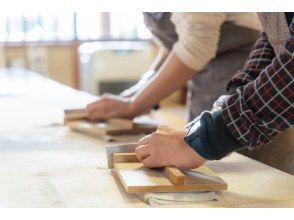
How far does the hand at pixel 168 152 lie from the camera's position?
2.99 ft

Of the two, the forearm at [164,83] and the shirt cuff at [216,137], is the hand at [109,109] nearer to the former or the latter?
the forearm at [164,83]

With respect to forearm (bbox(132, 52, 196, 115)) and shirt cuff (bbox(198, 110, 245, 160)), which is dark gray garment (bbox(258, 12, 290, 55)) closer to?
shirt cuff (bbox(198, 110, 245, 160))

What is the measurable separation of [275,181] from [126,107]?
0.67 m

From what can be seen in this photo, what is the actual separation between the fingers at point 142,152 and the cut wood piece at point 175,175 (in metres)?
0.06

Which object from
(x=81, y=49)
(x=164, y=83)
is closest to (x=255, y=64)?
(x=164, y=83)

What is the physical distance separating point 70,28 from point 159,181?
4.67 metres

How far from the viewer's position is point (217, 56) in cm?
166

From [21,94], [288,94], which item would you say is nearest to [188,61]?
[288,94]

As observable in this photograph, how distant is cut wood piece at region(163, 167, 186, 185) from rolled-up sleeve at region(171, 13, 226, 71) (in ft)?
1.99

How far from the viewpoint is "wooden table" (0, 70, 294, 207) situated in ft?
2.68

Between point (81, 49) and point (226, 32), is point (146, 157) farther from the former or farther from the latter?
point (81, 49)

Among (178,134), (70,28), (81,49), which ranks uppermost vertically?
(70,28)

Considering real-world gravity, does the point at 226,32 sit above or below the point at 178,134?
above

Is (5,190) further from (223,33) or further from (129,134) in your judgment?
(223,33)
